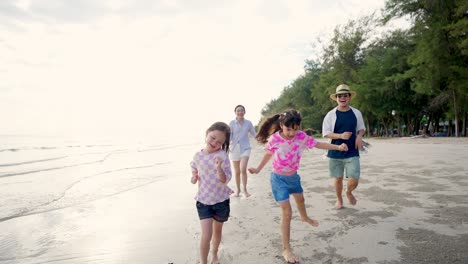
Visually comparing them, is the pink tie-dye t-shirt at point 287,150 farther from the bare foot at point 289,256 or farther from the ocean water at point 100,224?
the ocean water at point 100,224

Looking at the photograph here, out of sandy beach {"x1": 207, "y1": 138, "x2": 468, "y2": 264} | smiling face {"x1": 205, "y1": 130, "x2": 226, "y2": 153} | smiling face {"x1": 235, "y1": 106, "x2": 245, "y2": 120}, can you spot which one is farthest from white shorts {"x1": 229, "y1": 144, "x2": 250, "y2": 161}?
smiling face {"x1": 205, "y1": 130, "x2": 226, "y2": 153}

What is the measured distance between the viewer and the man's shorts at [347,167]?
509cm

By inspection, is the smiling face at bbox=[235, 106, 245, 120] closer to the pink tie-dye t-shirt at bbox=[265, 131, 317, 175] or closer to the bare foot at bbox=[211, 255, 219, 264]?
the pink tie-dye t-shirt at bbox=[265, 131, 317, 175]

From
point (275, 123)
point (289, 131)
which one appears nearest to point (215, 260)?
point (289, 131)

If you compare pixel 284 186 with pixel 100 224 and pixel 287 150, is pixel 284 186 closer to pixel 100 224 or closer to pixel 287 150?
pixel 287 150

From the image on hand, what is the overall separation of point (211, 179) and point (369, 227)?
100.0 inches

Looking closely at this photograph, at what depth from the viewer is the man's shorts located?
509 centimetres

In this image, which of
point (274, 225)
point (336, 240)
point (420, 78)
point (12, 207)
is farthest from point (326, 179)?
point (420, 78)

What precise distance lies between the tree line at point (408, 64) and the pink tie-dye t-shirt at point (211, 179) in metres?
22.6

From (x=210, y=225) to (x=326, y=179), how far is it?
617cm

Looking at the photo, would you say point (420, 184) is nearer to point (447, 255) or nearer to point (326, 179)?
point (326, 179)

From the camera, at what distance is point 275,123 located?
13.2 feet

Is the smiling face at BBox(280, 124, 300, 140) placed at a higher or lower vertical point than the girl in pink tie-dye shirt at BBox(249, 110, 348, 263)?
higher

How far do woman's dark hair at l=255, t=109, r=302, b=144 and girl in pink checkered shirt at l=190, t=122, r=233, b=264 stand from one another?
821mm
